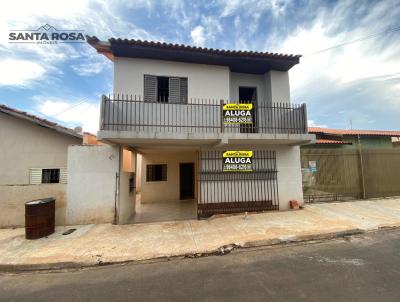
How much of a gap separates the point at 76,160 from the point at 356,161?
38.8 ft

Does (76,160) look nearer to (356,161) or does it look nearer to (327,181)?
(327,181)

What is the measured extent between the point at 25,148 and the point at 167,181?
23.3ft

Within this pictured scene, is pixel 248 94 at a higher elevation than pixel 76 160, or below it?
higher

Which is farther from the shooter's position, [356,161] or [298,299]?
[356,161]

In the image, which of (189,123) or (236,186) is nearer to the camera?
(189,123)

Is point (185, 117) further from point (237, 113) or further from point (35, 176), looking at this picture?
point (35, 176)

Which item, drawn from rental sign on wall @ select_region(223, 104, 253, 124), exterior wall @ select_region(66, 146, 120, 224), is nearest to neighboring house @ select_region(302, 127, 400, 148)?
rental sign on wall @ select_region(223, 104, 253, 124)

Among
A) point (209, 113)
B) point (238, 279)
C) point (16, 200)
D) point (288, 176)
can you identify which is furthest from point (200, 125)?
point (16, 200)

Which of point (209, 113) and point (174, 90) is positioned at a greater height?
point (174, 90)

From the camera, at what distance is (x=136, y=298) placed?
3080 millimetres

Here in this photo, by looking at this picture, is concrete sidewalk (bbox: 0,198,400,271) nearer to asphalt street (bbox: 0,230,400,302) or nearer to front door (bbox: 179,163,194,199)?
asphalt street (bbox: 0,230,400,302)

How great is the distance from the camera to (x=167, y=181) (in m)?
13.0

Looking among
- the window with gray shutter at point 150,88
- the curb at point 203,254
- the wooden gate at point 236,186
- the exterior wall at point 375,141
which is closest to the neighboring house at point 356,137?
the exterior wall at point 375,141

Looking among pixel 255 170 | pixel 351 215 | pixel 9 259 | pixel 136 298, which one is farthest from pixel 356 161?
pixel 9 259
